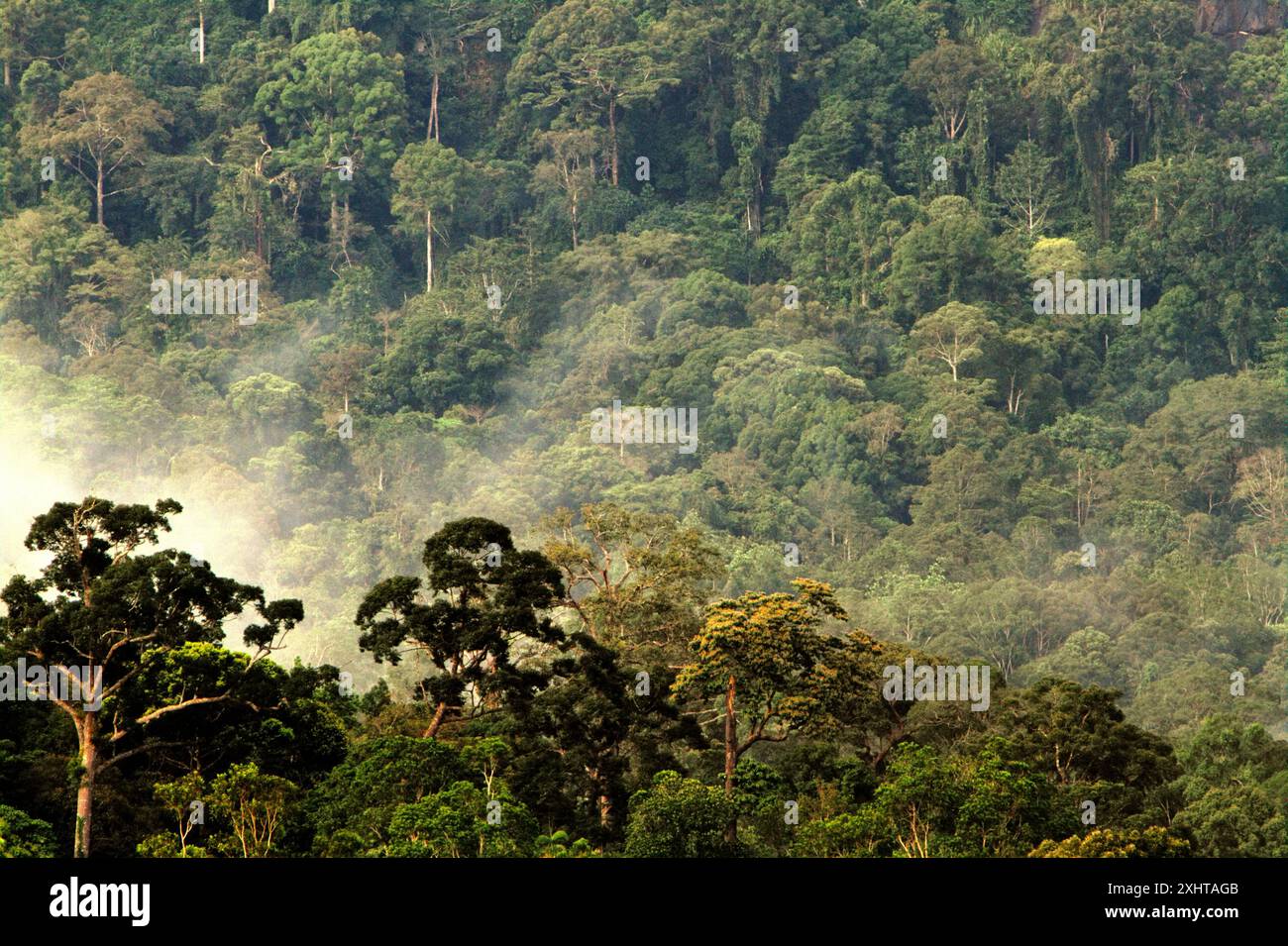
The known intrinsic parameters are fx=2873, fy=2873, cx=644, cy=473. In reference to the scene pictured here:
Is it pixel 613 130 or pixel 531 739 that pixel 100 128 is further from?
pixel 531 739

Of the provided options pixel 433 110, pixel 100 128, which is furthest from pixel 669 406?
pixel 100 128

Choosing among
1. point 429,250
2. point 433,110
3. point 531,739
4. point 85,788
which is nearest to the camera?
point 85,788

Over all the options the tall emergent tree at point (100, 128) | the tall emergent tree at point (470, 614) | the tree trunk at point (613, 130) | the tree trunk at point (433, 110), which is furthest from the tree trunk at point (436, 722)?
the tree trunk at point (433, 110)

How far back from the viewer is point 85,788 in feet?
94.9

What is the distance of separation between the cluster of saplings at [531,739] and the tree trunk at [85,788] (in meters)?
0.03

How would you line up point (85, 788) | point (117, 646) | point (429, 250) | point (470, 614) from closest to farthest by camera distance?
point (85, 788) → point (117, 646) → point (470, 614) → point (429, 250)

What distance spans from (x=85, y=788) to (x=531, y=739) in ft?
18.7

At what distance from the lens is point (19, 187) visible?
248 feet

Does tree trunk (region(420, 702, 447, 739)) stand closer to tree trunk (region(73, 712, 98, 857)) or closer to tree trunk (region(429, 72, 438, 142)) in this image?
tree trunk (region(73, 712, 98, 857))

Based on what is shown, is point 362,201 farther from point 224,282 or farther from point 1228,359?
point 1228,359

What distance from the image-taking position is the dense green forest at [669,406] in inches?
1252

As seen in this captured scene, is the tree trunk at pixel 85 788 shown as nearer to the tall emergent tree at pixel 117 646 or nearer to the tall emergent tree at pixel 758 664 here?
the tall emergent tree at pixel 117 646

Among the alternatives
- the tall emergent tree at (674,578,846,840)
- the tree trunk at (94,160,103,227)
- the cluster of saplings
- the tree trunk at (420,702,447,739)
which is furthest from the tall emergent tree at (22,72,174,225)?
the tree trunk at (420,702,447,739)

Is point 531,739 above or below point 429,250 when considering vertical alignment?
below
